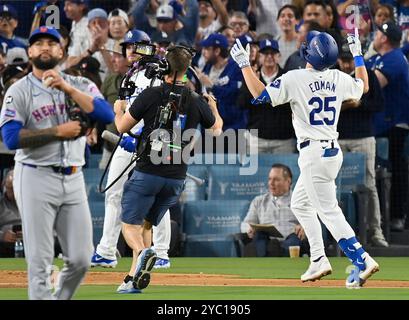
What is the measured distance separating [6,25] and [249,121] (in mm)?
3738

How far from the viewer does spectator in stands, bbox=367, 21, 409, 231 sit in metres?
14.0

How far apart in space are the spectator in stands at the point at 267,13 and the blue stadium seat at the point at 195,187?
252 cm

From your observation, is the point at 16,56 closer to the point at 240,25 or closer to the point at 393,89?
the point at 240,25

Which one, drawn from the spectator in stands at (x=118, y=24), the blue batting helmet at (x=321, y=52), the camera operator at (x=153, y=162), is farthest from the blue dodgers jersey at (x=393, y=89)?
the camera operator at (x=153, y=162)

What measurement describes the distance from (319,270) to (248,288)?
67 cm

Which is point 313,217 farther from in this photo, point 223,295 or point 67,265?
point 67,265

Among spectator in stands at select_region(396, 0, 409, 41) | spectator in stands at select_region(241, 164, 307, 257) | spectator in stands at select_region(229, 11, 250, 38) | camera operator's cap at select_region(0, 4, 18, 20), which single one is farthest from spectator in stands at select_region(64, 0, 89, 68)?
spectator in stands at select_region(396, 0, 409, 41)

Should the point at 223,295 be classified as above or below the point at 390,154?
below

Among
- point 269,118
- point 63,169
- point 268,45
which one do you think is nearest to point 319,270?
point 63,169

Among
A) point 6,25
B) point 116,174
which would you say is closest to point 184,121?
point 116,174

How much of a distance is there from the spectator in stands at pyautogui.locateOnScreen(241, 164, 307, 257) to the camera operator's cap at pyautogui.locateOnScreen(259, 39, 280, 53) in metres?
1.59

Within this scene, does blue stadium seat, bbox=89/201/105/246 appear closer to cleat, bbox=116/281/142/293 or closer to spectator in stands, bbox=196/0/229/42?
spectator in stands, bbox=196/0/229/42

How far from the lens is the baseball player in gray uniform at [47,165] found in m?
6.90

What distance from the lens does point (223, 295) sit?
9.14 meters
